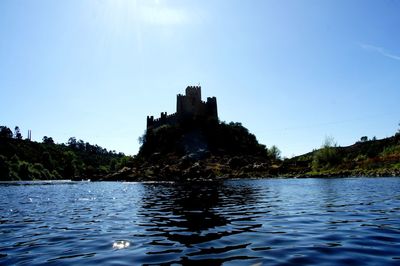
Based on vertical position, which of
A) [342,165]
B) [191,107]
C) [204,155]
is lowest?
[342,165]

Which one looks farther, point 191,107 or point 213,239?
point 191,107

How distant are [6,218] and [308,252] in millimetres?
17944

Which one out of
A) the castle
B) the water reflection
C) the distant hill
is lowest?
the water reflection

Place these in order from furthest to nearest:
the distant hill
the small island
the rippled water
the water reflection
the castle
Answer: the castle → the small island → the distant hill → the water reflection → the rippled water

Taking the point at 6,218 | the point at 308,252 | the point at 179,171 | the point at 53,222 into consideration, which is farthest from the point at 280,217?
the point at 179,171

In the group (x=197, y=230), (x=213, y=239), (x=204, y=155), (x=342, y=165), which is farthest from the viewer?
(x=204, y=155)

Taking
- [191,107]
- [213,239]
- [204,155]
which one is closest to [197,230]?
[213,239]

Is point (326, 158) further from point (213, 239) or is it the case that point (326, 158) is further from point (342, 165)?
point (213, 239)

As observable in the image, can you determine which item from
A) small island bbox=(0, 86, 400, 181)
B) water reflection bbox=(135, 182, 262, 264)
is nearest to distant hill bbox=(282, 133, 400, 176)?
small island bbox=(0, 86, 400, 181)

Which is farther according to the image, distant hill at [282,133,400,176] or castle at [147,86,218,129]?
castle at [147,86,218,129]

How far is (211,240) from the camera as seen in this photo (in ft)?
42.6

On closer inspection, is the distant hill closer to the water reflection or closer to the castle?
the castle

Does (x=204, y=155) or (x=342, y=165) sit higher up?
(x=204, y=155)

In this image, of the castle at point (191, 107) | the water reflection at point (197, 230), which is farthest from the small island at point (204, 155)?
the water reflection at point (197, 230)
